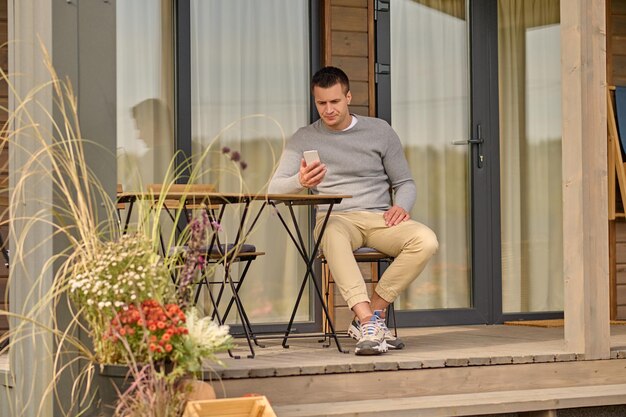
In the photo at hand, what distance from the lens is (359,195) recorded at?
523 cm

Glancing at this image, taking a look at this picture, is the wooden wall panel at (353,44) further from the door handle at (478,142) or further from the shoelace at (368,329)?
the shoelace at (368,329)

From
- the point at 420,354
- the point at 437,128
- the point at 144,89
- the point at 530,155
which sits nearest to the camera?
the point at 420,354

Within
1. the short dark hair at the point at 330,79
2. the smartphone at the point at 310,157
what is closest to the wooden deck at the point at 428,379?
the smartphone at the point at 310,157

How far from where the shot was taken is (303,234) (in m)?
6.09

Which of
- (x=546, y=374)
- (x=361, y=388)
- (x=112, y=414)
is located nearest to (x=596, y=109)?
(x=546, y=374)

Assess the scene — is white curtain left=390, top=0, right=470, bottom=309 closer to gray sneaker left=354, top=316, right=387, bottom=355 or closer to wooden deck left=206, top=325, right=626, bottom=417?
wooden deck left=206, top=325, right=626, bottom=417

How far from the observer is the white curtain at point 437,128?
6.41 m

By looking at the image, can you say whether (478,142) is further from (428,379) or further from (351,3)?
(428,379)

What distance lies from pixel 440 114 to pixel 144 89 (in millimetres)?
1743

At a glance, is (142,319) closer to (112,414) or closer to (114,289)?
(114,289)

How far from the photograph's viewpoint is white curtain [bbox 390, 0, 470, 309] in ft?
21.0

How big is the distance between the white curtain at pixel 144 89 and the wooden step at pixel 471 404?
6.60 feet

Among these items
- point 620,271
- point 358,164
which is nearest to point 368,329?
point 358,164

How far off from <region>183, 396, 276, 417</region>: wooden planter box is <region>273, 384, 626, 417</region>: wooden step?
0.29 meters
